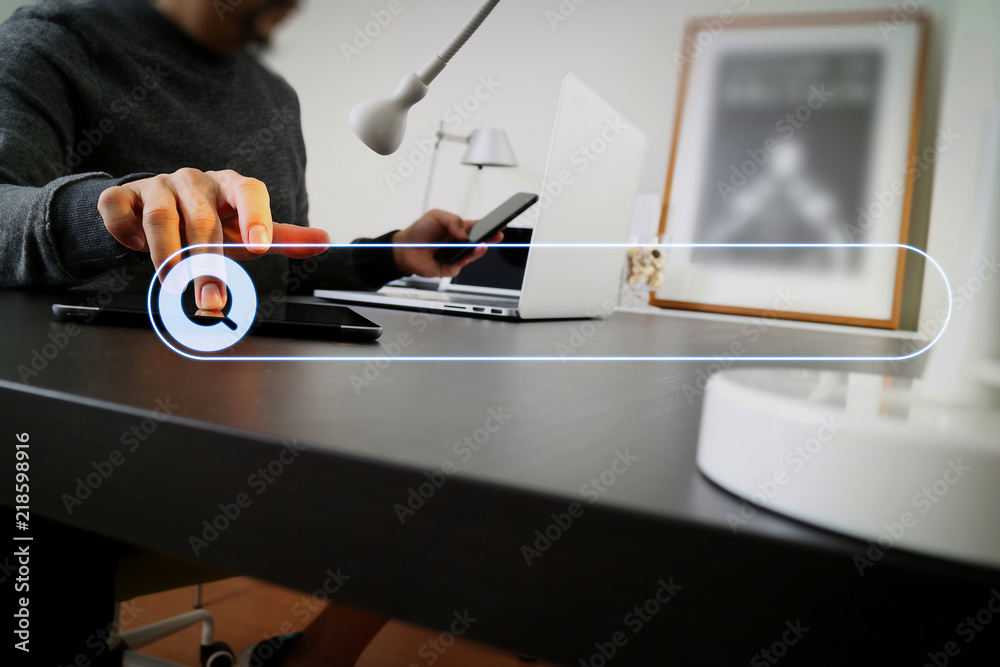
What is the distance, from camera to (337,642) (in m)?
1.13

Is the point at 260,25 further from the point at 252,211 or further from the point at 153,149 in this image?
the point at 252,211

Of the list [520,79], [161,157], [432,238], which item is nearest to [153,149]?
[161,157]

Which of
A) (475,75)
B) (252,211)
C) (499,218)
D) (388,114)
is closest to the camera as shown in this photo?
(252,211)

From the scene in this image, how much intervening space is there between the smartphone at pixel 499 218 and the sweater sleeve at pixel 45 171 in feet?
1.56

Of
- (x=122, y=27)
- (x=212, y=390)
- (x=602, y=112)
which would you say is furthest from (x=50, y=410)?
(x=122, y=27)

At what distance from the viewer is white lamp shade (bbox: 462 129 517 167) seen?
282 centimetres

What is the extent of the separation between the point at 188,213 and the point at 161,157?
0.94 m

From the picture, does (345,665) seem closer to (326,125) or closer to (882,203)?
(882,203)

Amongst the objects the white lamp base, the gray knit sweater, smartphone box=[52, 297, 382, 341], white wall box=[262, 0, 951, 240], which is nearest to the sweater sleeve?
the gray knit sweater

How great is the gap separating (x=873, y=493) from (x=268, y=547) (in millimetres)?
206

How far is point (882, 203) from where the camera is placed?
229 cm

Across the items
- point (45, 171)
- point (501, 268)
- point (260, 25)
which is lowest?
point (45, 171)

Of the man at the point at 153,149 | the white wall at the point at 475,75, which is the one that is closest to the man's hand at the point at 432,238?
the man at the point at 153,149

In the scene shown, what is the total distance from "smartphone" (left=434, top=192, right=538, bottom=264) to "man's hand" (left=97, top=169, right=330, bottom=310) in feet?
1.47
